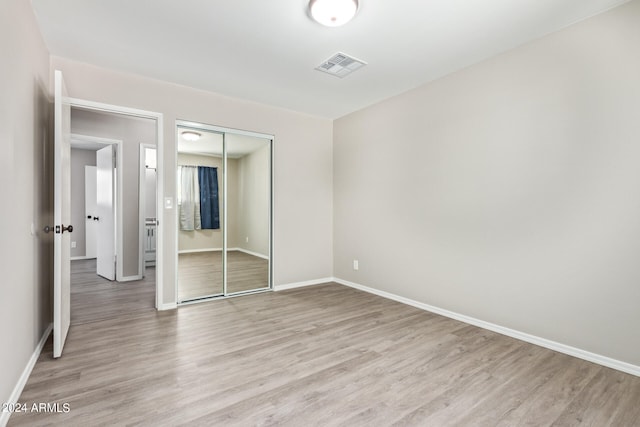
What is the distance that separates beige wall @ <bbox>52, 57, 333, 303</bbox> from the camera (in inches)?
128

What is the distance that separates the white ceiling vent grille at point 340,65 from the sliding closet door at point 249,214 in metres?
1.51

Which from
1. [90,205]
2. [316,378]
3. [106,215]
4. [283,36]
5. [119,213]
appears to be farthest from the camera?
[90,205]

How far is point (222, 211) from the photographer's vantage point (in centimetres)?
410

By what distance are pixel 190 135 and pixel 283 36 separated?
1.89m

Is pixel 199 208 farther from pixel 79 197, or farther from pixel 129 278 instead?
pixel 79 197

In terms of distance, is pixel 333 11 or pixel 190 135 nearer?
pixel 333 11

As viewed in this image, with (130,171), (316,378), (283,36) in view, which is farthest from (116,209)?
(316,378)

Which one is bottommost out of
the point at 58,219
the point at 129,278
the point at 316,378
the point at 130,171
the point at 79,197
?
the point at 316,378

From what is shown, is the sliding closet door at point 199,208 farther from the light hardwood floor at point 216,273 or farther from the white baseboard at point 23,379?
the white baseboard at point 23,379

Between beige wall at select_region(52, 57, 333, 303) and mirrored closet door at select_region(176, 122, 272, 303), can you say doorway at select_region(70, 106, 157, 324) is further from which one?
beige wall at select_region(52, 57, 333, 303)

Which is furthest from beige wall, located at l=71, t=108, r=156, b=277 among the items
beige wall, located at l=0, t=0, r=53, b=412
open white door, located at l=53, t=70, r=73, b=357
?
open white door, located at l=53, t=70, r=73, b=357

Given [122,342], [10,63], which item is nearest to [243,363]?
[122,342]

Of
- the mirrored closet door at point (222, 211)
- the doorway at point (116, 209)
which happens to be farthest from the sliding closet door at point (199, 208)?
the doorway at point (116, 209)

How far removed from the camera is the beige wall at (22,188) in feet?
5.57
